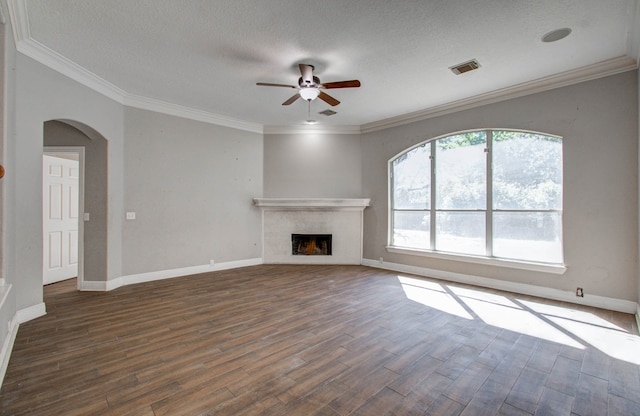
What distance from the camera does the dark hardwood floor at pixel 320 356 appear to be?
6.07 feet

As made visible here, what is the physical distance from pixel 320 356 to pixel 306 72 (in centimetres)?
304

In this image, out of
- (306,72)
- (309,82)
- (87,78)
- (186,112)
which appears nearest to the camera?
(306,72)

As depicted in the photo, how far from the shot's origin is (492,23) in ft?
9.08

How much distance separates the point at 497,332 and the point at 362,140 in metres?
4.47

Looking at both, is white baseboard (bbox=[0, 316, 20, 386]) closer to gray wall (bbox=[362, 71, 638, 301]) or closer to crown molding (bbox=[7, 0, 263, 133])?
crown molding (bbox=[7, 0, 263, 133])

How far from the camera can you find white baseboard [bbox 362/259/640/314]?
349cm

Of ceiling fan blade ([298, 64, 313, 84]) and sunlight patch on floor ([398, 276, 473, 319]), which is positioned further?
sunlight patch on floor ([398, 276, 473, 319])

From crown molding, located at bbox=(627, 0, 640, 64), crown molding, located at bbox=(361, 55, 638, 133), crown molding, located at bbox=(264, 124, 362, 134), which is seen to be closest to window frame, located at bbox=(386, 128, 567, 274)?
crown molding, located at bbox=(361, 55, 638, 133)

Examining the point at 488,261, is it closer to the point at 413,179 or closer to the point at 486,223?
the point at 486,223

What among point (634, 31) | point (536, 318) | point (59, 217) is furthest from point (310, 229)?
point (634, 31)

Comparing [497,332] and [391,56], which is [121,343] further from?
[391,56]

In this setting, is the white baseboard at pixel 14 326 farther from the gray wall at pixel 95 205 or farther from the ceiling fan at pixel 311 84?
the ceiling fan at pixel 311 84

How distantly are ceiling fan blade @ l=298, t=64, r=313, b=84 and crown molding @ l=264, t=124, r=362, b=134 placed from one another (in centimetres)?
279

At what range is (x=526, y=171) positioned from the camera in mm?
4242
